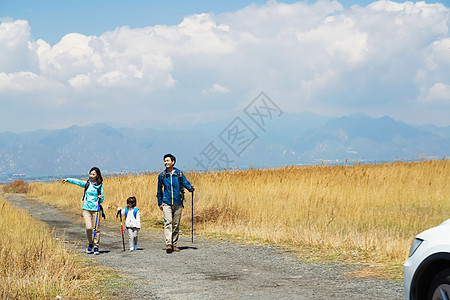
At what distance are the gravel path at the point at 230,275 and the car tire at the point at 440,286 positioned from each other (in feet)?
7.06

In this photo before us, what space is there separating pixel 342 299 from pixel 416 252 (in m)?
2.04

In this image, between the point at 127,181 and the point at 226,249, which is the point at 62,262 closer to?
the point at 226,249

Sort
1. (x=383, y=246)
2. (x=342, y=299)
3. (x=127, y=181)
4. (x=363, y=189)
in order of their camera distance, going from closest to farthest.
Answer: (x=342, y=299) → (x=383, y=246) → (x=363, y=189) → (x=127, y=181)

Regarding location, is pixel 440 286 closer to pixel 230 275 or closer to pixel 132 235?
pixel 230 275

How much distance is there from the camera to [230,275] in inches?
318

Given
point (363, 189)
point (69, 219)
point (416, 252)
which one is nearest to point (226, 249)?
point (416, 252)

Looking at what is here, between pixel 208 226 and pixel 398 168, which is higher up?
pixel 398 168

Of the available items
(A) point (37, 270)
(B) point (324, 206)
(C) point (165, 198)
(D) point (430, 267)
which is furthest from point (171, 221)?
(D) point (430, 267)

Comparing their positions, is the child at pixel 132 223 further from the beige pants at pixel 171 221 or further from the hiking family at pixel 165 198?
the beige pants at pixel 171 221

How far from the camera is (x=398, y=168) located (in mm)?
20781

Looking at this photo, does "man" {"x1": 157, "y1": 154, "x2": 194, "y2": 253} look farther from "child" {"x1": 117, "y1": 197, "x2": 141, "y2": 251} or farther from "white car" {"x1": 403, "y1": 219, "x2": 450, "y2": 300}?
"white car" {"x1": 403, "y1": 219, "x2": 450, "y2": 300}

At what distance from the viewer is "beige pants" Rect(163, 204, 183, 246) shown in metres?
11.1

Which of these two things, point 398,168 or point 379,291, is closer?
point 379,291

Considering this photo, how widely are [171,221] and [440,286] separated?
787 cm
